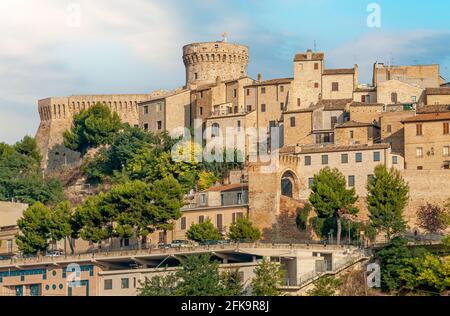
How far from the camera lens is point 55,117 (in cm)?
13188

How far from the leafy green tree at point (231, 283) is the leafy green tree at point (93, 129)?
4084cm

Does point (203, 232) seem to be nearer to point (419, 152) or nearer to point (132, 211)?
point (132, 211)

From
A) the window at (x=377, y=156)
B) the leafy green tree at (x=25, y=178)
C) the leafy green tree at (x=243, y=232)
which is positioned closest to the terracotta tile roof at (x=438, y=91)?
the window at (x=377, y=156)

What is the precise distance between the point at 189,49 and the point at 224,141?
19579 mm

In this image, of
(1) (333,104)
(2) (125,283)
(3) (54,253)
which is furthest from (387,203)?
(1) (333,104)

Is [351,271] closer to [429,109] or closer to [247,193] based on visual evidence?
[247,193]

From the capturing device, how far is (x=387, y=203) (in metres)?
85.6

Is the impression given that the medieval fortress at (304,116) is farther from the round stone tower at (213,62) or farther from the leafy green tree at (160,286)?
the leafy green tree at (160,286)

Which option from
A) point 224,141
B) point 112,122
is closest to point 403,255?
point 224,141

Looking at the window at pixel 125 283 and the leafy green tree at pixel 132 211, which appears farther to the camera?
the leafy green tree at pixel 132 211

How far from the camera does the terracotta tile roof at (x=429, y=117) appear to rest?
95.4m

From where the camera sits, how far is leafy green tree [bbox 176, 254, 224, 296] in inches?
3009

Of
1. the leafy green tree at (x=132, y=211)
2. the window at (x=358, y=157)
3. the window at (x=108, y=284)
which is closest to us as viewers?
the window at (x=108, y=284)

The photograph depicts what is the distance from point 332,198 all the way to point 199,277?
12.3 m
